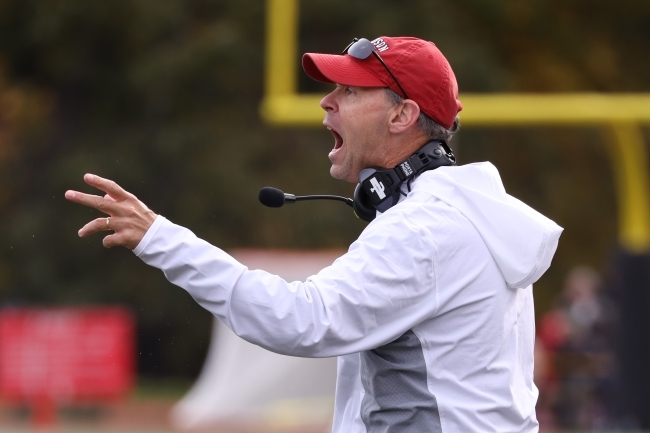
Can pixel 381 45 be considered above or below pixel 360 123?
above

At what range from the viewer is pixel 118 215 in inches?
95.2

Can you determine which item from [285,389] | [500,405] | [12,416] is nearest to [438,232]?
[500,405]

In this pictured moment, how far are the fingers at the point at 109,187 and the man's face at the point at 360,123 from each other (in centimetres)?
61

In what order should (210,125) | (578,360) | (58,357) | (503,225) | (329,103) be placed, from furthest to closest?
(210,125) → (58,357) → (578,360) → (329,103) → (503,225)

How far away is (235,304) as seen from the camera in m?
2.37

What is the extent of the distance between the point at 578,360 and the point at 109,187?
32.3 feet

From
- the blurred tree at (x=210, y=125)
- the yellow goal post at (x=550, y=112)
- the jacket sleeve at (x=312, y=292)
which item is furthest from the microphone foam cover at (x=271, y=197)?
the blurred tree at (x=210, y=125)

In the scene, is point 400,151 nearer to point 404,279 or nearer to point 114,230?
point 404,279

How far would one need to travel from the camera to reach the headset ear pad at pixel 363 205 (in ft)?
9.28

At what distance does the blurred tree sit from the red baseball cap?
15655 millimetres

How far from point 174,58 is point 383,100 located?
17.0 metres

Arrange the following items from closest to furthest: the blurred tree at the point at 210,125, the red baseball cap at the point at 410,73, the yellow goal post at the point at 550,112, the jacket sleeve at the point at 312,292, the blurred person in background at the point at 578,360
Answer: the jacket sleeve at the point at 312,292 → the red baseball cap at the point at 410,73 → the yellow goal post at the point at 550,112 → the blurred person in background at the point at 578,360 → the blurred tree at the point at 210,125

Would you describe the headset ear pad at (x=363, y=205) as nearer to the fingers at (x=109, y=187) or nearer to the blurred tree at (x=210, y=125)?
the fingers at (x=109, y=187)

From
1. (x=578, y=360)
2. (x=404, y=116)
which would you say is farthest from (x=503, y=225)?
(x=578, y=360)
